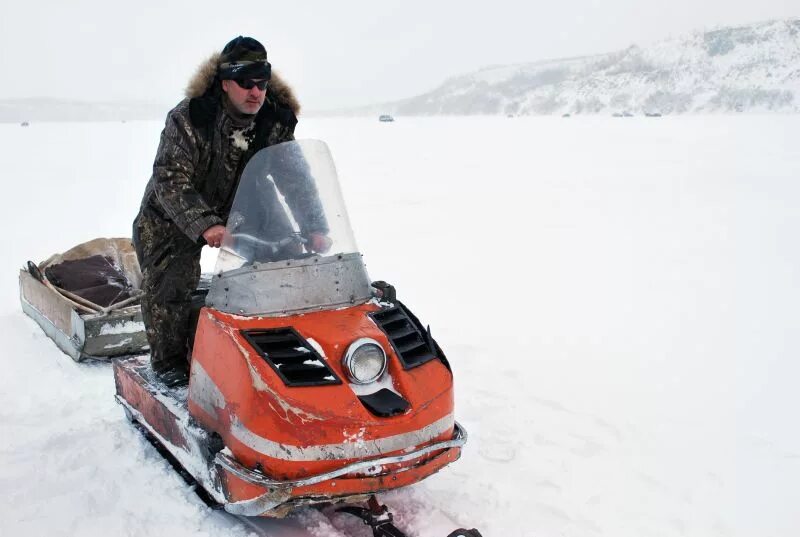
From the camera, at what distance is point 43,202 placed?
13867mm

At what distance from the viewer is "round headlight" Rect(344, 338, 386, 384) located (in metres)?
2.66

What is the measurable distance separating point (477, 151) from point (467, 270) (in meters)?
16.3

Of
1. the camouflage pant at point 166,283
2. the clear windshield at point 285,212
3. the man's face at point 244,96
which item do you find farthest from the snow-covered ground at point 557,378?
the man's face at point 244,96

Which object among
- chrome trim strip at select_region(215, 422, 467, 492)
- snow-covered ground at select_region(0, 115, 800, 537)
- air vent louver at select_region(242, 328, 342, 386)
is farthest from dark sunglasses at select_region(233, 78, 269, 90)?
snow-covered ground at select_region(0, 115, 800, 537)

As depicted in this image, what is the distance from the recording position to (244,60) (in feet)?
10.7

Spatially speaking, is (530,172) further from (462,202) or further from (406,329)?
(406,329)

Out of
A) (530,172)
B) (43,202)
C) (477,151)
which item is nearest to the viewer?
Result: (43,202)

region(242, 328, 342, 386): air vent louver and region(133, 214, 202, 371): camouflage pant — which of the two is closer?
region(242, 328, 342, 386): air vent louver

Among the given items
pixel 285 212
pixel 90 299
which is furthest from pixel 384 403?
pixel 90 299

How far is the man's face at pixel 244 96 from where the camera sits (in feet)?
10.7

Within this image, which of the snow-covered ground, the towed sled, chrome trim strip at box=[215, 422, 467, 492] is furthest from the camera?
the towed sled

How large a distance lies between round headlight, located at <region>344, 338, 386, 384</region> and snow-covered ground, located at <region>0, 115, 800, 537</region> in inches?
28.4

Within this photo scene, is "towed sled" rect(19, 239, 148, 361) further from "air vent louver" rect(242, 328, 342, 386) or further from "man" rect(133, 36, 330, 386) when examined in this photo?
"air vent louver" rect(242, 328, 342, 386)

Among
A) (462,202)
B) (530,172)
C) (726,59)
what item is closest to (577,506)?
(462,202)
